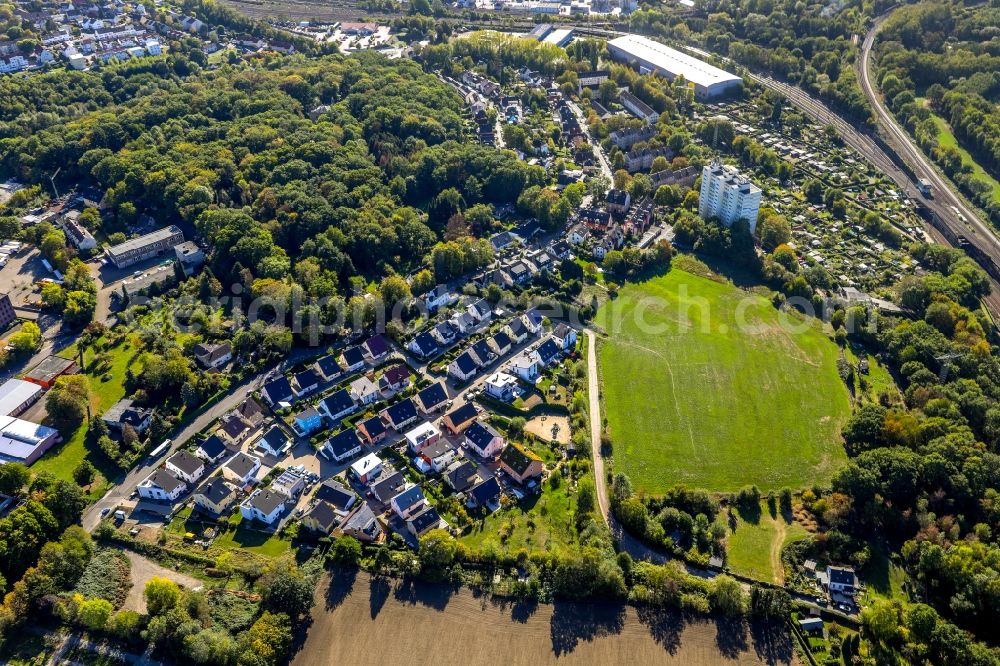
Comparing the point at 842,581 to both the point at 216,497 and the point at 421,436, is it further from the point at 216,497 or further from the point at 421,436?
the point at 216,497

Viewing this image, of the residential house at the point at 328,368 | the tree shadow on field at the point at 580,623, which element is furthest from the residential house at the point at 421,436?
the tree shadow on field at the point at 580,623

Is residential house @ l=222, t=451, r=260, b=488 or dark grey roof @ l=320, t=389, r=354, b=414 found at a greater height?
dark grey roof @ l=320, t=389, r=354, b=414

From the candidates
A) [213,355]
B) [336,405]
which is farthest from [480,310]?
[213,355]

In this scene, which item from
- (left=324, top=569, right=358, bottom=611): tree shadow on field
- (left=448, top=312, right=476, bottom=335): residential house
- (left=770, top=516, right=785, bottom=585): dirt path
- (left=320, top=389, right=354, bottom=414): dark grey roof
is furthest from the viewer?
(left=448, top=312, right=476, bottom=335): residential house

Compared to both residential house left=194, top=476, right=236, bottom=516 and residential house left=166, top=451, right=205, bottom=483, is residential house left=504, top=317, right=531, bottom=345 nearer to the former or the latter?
residential house left=194, top=476, right=236, bottom=516

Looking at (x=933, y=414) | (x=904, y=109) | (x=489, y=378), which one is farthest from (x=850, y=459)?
(x=904, y=109)

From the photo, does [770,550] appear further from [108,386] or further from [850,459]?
[108,386]

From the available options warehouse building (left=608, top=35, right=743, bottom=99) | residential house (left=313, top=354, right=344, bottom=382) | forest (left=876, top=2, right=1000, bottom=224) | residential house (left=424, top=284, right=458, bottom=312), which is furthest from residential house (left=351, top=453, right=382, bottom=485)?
warehouse building (left=608, top=35, right=743, bottom=99)
